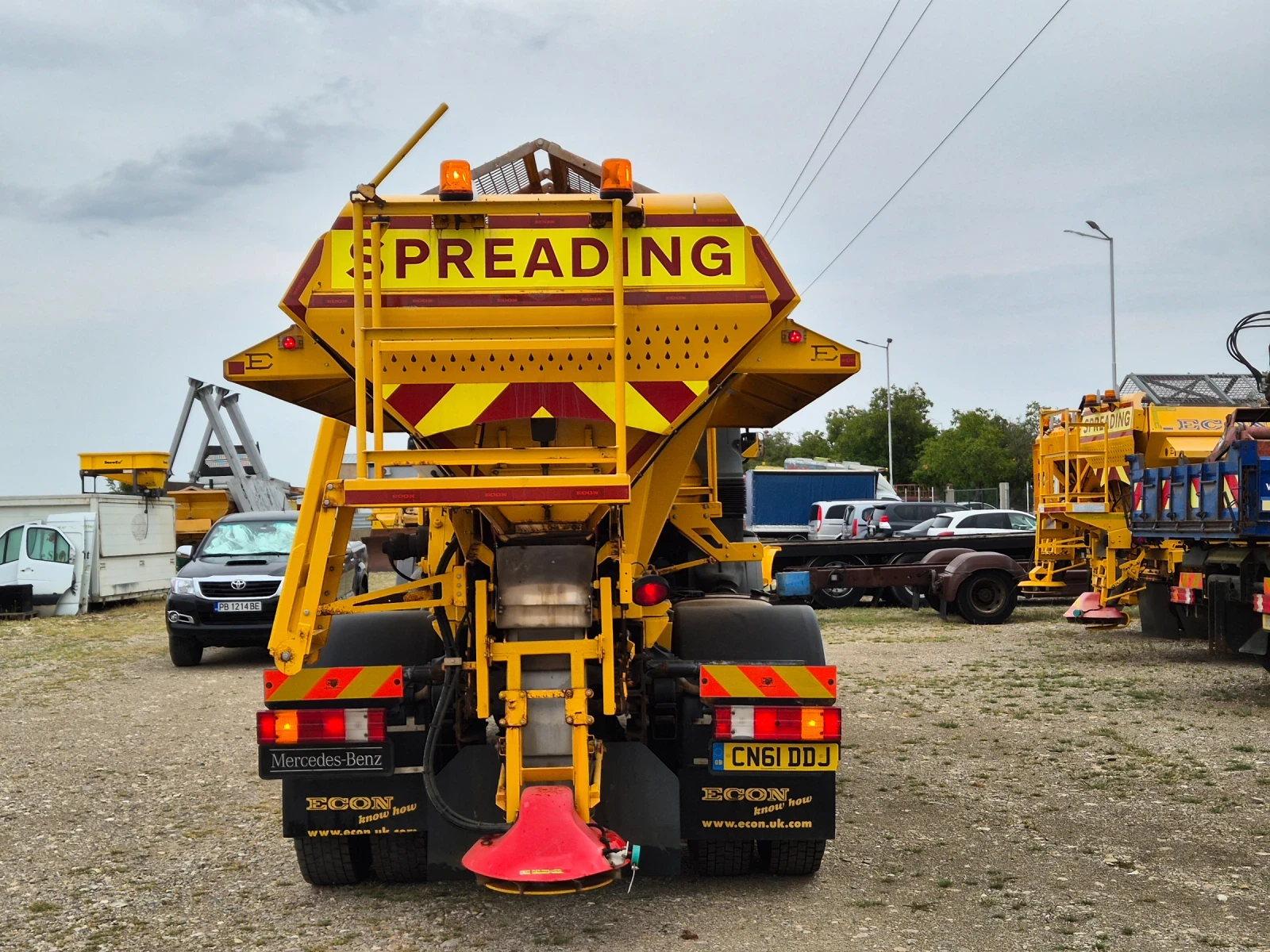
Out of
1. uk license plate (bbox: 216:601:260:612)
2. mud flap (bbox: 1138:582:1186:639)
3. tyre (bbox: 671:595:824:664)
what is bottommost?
mud flap (bbox: 1138:582:1186:639)

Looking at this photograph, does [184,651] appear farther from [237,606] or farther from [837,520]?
[837,520]

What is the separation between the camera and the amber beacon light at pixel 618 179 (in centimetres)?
471

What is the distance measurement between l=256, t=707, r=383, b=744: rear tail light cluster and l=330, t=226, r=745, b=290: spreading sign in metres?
1.71

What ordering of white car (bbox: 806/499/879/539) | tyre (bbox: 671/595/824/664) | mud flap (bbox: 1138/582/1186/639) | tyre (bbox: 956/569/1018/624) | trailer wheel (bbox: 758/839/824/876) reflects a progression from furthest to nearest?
white car (bbox: 806/499/879/539), tyre (bbox: 956/569/1018/624), mud flap (bbox: 1138/582/1186/639), tyre (bbox: 671/595/824/664), trailer wheel (bbox: 758/839/824/876)

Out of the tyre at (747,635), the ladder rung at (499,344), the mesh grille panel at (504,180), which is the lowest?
the tyre at (747,635)

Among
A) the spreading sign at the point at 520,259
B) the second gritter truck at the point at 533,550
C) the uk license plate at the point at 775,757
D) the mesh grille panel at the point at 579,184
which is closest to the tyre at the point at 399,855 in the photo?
the second gritter truck at the point at 533,550

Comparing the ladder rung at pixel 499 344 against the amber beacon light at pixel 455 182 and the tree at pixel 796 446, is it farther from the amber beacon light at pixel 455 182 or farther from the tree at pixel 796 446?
the tree at pixel 796 446

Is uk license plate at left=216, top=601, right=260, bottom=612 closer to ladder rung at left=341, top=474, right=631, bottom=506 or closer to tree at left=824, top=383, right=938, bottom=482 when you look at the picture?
ladder rung at left=341, top=474, right=631, bottom=506

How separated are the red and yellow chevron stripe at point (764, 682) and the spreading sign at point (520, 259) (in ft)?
5.12

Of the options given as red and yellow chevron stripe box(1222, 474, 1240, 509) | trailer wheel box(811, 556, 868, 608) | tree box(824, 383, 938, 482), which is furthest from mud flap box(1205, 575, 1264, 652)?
tree box(824, 383, 938, 482)

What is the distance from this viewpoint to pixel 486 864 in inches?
177

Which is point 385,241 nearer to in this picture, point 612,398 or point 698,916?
point 612,398

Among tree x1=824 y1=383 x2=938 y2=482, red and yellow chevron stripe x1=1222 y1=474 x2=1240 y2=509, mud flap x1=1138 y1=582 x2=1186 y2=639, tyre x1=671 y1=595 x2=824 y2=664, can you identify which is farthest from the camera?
tree x1=824 y1=383 x2=938 y2=482

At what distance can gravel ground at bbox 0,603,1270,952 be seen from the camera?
489 cm
